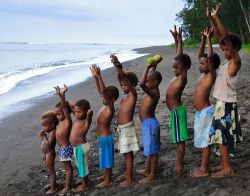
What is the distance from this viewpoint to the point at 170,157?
6.08 m

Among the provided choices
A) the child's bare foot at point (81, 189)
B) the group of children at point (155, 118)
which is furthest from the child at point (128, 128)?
the child's bare foot at point (81, 189)

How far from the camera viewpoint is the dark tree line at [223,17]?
4150 centimetres

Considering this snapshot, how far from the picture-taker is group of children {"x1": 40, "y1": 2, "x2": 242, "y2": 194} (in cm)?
485

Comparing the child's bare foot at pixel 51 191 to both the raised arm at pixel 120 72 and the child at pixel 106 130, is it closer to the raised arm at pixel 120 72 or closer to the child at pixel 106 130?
the child at pixel 106 130

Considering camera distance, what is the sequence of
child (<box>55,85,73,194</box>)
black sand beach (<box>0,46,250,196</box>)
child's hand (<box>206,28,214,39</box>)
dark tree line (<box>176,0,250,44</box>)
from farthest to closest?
dark tree line (<box>176,0,250,44</box>)
child (<box>55,85,73,194</box>)
child's hand (<box>206,28,214,39</box>)
black sand beach (<box>0,46,250,196</box>)

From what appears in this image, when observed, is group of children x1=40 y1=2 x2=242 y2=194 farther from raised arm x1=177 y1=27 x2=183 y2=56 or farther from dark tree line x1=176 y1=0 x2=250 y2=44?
dark tree line x1=176 y1=0 x2=250 y2=44

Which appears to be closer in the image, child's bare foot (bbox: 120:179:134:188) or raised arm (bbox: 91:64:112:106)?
raised arm (bbox: 91:64:112:106)

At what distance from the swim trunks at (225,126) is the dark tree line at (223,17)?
35726 millimetres

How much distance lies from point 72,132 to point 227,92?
78.1 inches

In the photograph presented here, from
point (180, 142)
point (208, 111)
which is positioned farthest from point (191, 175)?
point (208, 111)

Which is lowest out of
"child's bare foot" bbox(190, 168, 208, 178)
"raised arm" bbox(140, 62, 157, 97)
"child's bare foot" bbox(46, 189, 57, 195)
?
"child's bare foot" bbox(46, 189, 57, 195)

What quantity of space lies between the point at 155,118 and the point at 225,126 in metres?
0.91

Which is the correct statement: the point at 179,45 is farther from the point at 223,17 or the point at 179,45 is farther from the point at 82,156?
the point at 223,17

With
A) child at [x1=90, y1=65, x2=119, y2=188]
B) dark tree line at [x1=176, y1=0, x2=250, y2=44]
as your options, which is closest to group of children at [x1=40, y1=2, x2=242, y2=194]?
child at [x1=90, y1=65, x2=119, y2=188]
